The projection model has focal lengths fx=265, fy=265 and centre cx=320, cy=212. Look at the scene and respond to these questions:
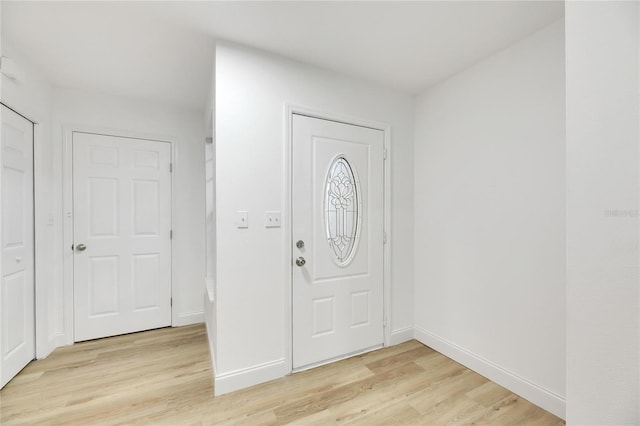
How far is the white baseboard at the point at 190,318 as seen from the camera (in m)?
3.01

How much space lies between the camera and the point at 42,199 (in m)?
2.31

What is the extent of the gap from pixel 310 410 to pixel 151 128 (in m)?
3.07

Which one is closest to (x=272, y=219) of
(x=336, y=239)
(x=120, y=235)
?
(x=336, y=239)

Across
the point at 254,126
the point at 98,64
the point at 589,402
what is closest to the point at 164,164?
the point at 98,64

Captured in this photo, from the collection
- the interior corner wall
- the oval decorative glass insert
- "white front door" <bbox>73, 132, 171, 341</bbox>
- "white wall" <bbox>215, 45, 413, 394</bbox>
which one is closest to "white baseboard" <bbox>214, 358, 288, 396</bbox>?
"white wall" <bbox>215, 45, 413, 394</bbox>

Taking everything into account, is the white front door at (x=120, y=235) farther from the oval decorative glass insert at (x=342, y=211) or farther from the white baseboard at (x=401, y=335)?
the white baseboard at (x=401, y=335)

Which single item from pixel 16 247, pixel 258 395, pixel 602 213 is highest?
pixel 602 213

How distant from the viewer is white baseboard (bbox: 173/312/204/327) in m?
3.01

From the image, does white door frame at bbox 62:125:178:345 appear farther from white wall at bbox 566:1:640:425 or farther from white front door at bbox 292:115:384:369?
white wall at bbox 566:1:640:425

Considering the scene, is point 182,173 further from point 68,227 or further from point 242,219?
point 242,219

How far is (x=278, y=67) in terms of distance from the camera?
2.04 meters

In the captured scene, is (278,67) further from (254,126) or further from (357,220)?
(357,220)

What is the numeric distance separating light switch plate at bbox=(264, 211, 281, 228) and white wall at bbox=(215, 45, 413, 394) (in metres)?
0.04

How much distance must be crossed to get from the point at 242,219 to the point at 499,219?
6.31 feet
